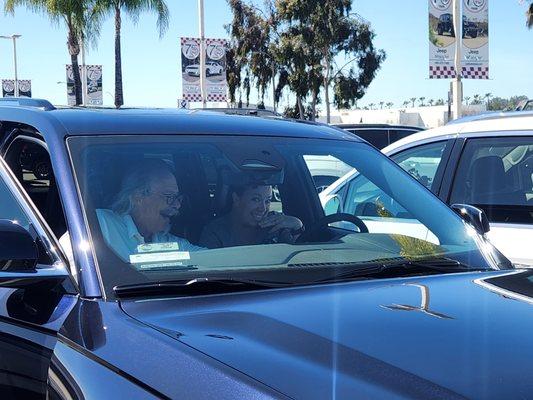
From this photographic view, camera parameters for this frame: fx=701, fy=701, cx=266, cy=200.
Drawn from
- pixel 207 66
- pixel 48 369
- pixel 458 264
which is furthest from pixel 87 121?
pixel 207 66

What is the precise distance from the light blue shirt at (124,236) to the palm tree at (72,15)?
2556cm

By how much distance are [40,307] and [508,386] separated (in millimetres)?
1495

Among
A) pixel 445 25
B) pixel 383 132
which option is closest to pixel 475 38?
pixel 445 25

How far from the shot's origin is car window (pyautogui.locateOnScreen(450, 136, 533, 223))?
467 centimetres

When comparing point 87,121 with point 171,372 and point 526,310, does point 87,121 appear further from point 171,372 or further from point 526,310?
point 526,310

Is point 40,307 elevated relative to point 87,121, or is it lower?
lower

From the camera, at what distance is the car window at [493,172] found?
4.67 m

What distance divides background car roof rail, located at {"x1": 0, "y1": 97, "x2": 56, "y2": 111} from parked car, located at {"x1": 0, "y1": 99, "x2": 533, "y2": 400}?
0.06 m

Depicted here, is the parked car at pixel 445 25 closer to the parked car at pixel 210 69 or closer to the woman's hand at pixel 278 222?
the parked car at pixel 210 69

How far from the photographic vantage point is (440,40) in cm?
1831

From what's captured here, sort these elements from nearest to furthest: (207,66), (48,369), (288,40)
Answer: (48,369), (207,66), (288,40)

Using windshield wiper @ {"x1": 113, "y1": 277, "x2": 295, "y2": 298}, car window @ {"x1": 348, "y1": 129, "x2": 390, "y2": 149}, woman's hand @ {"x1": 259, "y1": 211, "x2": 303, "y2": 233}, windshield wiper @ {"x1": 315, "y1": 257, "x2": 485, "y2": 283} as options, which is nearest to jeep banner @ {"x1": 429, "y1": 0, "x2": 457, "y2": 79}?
car window @ {"x1": 348, "y1": 129, "x2": 390, "y2": 149}

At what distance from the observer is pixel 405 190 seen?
3391 millimetres

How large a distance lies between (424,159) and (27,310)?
353cm
